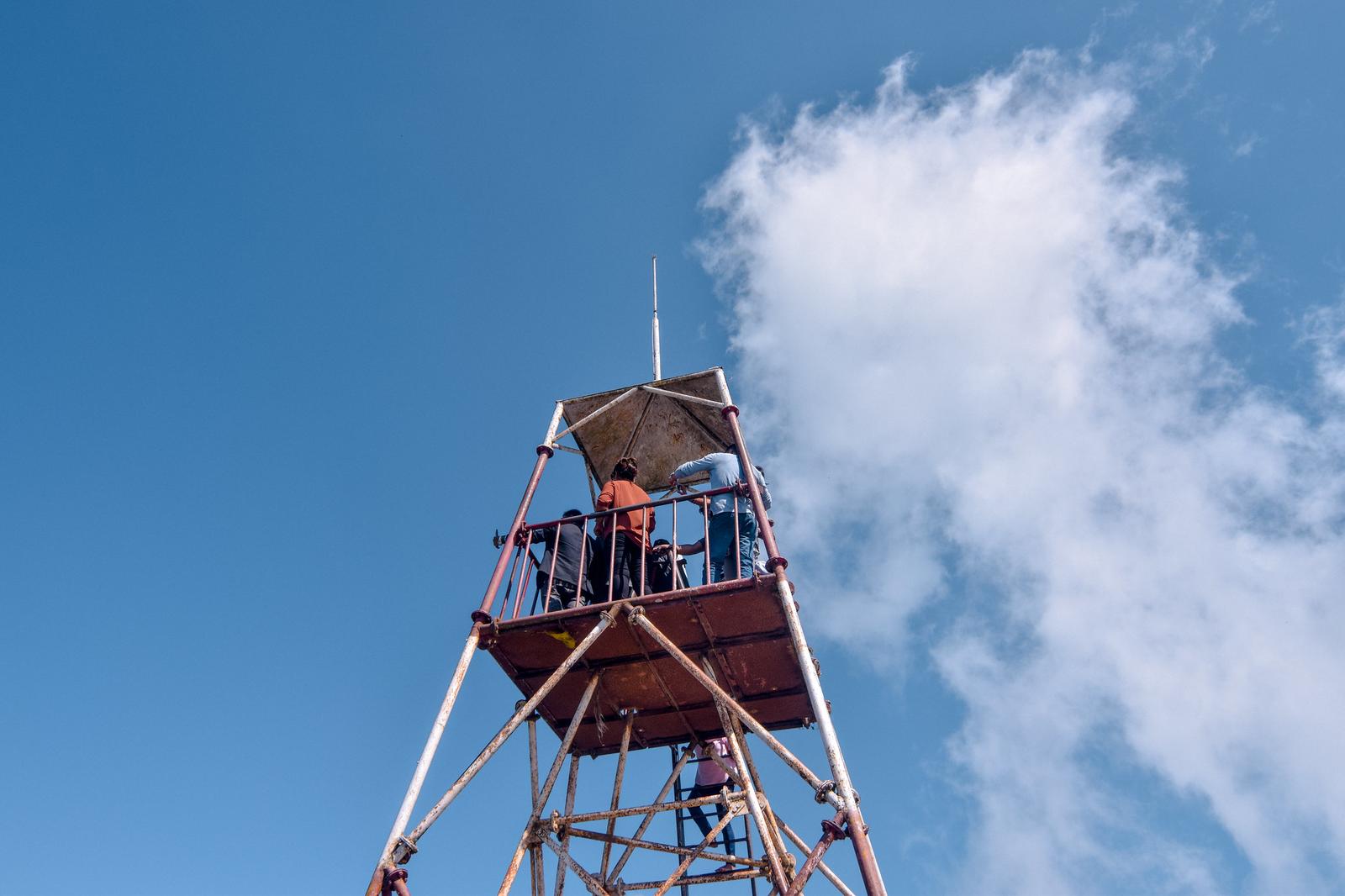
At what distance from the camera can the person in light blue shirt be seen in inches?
358

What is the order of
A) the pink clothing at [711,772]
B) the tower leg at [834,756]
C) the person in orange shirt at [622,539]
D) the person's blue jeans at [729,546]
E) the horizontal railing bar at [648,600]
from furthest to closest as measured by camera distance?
the pink clothing at [711,772], the person's blue jeans at [729,546], the person in orange shirt at [622,539], the horizontal railing bar at [648,600], the tower leg at [834,756]

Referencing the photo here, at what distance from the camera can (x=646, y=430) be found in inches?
490

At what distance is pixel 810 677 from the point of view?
746 cm

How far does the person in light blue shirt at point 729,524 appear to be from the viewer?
9.10m

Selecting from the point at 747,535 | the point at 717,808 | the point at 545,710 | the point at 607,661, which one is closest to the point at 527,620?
the point at 607,661

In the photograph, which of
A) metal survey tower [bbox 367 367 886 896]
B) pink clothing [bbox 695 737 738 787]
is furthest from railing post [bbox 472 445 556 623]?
pink clothing [bbox 695 737 738 787]

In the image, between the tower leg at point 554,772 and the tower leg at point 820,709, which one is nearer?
the tower leg at point 820,709

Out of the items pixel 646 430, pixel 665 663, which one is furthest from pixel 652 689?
pixel 646 430

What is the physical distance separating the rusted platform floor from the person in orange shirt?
0.52 metres

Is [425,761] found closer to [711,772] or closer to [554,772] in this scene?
[554,772]

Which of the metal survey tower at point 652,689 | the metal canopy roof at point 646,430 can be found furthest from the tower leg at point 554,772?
the metal canopy roof at point 646,430

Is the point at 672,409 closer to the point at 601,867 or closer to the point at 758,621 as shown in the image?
the point at 758,621

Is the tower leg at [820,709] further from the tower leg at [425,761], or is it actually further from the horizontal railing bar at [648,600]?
the tower leg at [425,761]

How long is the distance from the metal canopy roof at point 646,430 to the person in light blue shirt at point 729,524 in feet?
6.04
